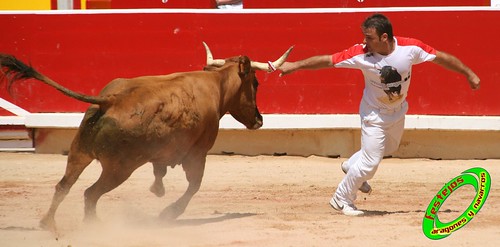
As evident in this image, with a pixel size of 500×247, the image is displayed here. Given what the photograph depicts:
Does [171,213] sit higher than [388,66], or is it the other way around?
[388,66]

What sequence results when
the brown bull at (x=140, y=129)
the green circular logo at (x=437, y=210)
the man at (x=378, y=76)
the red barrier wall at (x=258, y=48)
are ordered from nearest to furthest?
the green circular logo at (x=437, y=210) → the brown bull at (x=140, y=129) → the man at (x=378, y=76) → the red barrier wall at (x=258, y=48)

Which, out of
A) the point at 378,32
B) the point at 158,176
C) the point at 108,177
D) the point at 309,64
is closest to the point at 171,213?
the point at 158,176

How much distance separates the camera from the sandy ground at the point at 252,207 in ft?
21.6

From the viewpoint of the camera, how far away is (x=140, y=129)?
6793 mm

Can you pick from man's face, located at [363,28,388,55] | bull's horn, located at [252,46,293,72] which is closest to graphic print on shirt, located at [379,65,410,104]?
man's face, located at [363,28,388,55]

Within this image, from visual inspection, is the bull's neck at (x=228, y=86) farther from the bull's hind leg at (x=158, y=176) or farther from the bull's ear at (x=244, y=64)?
the bull's hind leg at (x=158, y=176)

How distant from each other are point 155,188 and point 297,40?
3.85 meters

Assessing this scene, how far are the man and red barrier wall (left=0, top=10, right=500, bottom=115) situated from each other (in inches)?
142

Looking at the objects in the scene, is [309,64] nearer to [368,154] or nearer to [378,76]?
[378,76]

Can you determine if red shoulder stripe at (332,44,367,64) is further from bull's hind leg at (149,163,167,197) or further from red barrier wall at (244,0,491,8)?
red barrier wall at (244,0,491,8)

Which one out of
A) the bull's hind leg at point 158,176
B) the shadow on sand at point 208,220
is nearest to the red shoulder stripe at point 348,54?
the shadow on sand at point 208,220

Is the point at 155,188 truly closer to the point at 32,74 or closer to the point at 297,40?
the point at 32,74

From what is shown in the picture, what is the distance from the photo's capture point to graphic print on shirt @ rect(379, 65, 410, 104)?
7.14m

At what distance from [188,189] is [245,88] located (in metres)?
0.94
